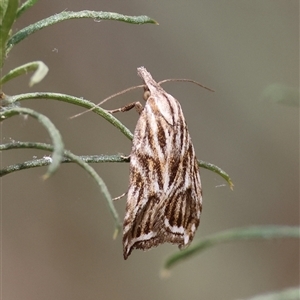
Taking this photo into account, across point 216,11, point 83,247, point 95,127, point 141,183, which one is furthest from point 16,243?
point 216,11

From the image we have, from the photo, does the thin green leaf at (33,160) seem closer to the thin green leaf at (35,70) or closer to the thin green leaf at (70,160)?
the thin green leaf at (70,160)

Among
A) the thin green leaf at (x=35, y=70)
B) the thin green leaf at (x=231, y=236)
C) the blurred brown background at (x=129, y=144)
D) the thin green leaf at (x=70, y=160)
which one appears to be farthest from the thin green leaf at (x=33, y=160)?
the blurred brown background at (x=129, y=144)

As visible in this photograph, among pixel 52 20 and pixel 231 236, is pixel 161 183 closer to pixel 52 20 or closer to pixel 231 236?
pixel 52 20

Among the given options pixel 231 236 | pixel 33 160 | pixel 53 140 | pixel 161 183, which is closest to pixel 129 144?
pixel 161 183

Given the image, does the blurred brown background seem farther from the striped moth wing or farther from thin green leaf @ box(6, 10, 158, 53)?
thin green leaf @ box(6, 10, 158, 53)

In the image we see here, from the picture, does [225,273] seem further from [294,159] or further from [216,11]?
[216,11]

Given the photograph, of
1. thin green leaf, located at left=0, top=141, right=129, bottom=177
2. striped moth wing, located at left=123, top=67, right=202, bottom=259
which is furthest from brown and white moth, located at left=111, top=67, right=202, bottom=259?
thin green leaf, located at left=0, top=141, right=129, bottom=177
